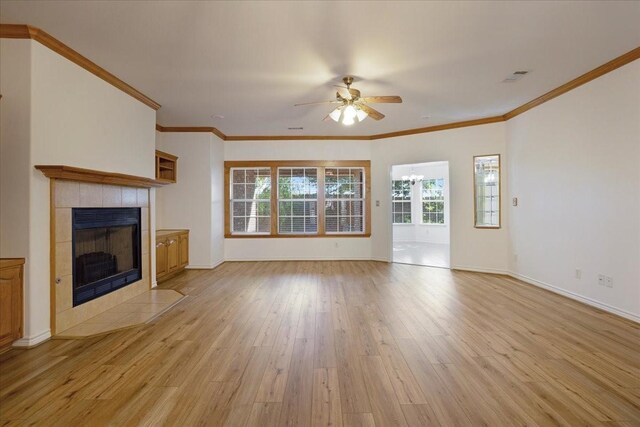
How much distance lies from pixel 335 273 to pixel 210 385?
3844 mm

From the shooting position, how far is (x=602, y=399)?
79.0 inches

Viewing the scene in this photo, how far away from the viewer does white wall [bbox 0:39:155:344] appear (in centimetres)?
285

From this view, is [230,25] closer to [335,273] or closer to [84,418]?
[84,418]

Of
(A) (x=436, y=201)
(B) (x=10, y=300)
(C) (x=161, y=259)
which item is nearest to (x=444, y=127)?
(A) (x=436, y=201)

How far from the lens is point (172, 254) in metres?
5.59

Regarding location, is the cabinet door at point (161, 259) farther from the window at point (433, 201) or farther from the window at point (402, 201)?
the window at point (433, 201)

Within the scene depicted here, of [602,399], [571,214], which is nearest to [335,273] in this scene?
[571,214]

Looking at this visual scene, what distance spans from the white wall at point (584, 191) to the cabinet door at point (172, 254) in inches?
239

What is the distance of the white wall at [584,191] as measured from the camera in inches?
134

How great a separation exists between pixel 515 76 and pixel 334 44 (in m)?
2.47

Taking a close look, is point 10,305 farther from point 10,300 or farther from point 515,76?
point 515,76

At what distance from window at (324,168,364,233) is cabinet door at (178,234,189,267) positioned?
3.07m

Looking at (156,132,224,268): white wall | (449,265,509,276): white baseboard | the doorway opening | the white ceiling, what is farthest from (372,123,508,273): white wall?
(156,132,224,268): white wall

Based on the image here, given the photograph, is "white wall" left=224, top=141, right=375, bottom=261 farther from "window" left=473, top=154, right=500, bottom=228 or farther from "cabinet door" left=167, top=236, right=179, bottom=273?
"window" left=473, top=154, right=500, bottom=228
